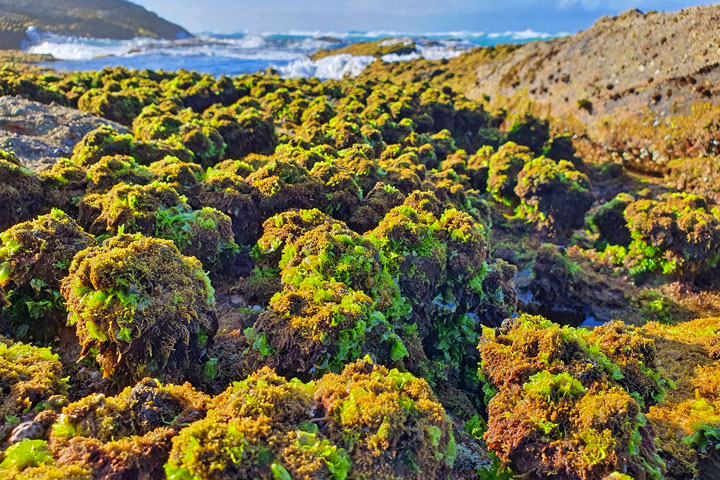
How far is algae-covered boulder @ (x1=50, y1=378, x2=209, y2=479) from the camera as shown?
354 centimetres

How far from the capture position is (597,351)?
5938 mm

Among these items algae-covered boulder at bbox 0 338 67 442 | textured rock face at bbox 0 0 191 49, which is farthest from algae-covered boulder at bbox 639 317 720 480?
textured rock face at bbox 0 0 191 49

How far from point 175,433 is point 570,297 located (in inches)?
426

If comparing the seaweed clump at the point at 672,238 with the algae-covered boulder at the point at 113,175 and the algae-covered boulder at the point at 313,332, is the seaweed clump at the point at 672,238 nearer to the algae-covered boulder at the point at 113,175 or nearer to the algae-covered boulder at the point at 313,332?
the algae-covered boulder at the point at 313,332

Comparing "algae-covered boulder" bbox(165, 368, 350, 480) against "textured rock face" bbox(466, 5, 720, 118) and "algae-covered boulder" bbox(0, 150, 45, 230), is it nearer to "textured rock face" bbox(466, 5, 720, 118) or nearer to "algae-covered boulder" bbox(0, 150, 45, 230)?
"algae-covered boulder" bbox(0, 150, 45, 230)

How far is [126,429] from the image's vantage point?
393 cm

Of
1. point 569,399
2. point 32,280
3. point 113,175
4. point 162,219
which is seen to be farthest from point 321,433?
point 113,175

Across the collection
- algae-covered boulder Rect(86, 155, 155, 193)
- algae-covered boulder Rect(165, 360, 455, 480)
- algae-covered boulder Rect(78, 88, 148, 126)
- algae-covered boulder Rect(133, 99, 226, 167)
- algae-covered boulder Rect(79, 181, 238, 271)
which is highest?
algae-covered boulder Rect(78, 88, 148, 126)

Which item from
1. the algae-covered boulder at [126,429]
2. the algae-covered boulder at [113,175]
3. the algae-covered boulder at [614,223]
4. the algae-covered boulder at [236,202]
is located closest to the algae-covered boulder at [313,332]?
the algae-covered boulder at [126,429]

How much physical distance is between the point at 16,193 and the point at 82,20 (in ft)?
330

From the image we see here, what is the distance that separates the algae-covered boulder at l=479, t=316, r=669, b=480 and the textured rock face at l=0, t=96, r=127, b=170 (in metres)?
11.5

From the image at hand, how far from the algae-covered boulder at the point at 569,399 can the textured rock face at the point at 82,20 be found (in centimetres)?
8963

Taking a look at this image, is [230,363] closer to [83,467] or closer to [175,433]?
[175,433]

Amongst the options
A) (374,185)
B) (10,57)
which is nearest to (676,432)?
(374,185)
